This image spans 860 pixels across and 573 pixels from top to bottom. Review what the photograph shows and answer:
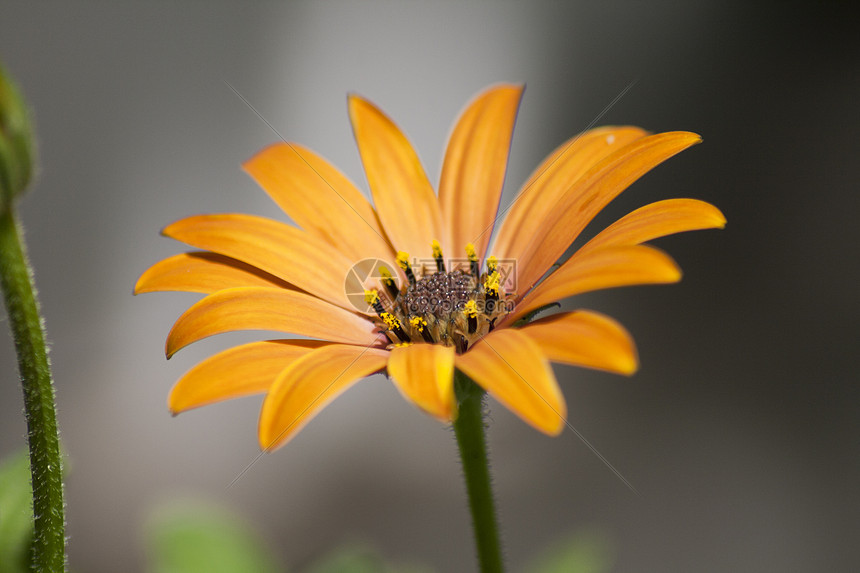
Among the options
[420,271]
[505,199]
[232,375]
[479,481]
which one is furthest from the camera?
[505,199]

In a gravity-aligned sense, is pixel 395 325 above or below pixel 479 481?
above

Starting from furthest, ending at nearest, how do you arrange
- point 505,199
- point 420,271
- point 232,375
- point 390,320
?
point 505,199, point 420,271, point 390,320, point 232,375

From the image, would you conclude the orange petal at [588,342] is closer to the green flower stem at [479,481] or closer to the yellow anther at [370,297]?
the green flower stem at [479,481]

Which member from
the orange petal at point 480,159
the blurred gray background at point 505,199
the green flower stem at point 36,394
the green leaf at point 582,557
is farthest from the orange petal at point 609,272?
the blurred gray background at point 505,199

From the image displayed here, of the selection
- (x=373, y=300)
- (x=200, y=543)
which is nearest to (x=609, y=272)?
(x=373, y=300)

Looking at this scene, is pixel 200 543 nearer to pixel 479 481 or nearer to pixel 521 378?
pixel 479 481

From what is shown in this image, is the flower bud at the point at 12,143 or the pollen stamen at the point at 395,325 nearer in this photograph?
the flower bud at the point at 12,143

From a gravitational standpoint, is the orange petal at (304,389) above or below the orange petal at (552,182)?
below
